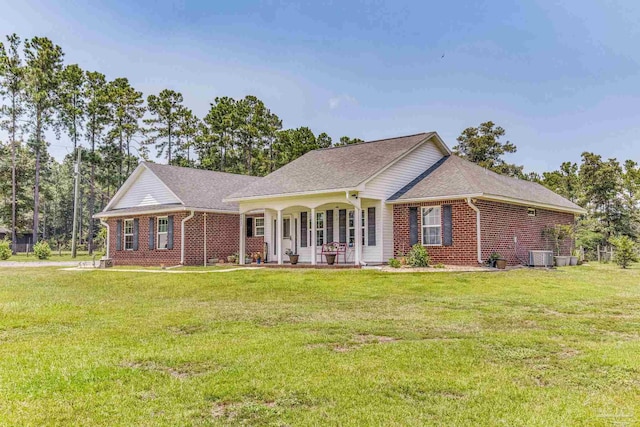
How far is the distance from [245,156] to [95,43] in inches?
1102

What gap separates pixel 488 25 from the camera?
57.3 feet

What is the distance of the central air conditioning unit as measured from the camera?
60.6 ft

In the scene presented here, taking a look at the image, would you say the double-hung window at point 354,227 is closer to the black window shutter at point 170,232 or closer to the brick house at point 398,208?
the brick house at point 398,208

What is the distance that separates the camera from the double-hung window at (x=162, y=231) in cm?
2295

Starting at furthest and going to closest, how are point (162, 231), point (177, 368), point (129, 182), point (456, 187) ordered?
point (129, 182)
point (162, 231)
point (456, 187)
point (177, 368)

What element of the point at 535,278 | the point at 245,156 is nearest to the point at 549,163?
the point at 245,156

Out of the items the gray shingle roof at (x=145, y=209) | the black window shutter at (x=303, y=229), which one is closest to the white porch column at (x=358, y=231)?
the black window shutter at (x=303, y=229)

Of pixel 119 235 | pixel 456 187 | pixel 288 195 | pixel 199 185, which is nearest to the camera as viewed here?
pixel 456 187

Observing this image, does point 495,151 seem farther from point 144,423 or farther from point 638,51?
point 144,423

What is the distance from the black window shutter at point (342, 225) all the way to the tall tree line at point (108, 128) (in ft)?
77.5

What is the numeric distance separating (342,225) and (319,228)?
111 cm

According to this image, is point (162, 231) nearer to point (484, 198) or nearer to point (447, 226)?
point (447, 226)

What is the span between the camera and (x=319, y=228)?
2025 centimetres

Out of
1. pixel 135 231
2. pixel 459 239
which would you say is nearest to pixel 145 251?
pixel 135 231
